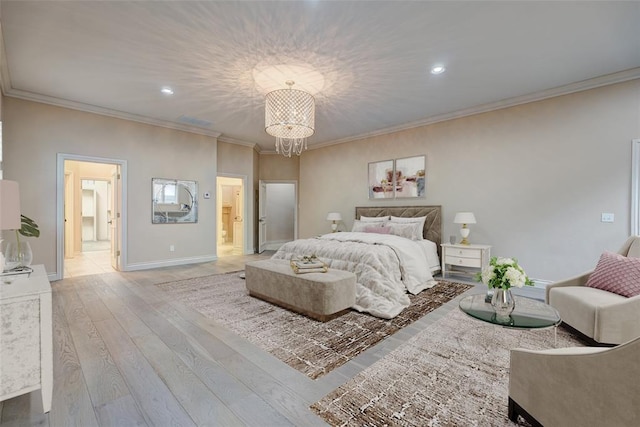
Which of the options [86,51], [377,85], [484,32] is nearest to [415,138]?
[377,85]

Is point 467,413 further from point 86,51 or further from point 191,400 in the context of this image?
point 86,51

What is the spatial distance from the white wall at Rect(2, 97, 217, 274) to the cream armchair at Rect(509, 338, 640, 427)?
5993 mm

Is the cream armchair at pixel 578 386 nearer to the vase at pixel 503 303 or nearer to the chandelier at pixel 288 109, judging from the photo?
the vase at pixel 503 303

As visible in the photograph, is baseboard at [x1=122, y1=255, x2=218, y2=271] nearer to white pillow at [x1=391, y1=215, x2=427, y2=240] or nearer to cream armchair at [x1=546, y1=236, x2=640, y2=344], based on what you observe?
white pillow at [x1=391, y1=215, x2=427, y2=240]

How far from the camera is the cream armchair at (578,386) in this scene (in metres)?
1.02

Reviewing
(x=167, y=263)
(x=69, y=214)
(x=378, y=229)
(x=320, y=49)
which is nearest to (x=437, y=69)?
(x=320, y=49)

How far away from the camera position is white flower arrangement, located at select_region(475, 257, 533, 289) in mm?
2113

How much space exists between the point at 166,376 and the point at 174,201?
459 cm

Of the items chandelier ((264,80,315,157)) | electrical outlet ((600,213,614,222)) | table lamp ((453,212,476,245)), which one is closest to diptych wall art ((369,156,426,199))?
table lamp ((453,212,476,245))

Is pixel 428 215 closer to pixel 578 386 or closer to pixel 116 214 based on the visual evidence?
pixel 578 386

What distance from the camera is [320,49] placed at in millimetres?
3051

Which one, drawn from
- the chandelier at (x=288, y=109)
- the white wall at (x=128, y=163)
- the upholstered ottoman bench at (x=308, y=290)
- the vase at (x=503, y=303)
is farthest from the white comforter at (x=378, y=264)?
the white wall at (x=128, y=163)

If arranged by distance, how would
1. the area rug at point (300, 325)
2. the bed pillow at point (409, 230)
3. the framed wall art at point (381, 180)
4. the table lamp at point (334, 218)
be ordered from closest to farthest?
the area rug at point (300, 325)
the bed pillow at point (409, 230)
the framed wall art at point (381, 180)
the table lamp at point (334, 218)

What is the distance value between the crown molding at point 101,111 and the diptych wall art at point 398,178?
12.1 feet
